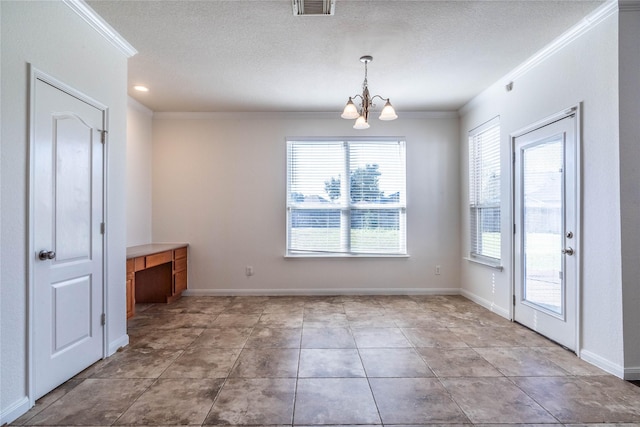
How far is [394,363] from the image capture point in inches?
105

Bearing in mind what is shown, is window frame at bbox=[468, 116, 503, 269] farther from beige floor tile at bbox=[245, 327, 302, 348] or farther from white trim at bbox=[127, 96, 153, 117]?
white trim at bbox=[127, 96, 153, 117]

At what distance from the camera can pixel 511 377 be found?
2445 mm

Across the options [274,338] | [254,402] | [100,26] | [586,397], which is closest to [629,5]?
[586,397]

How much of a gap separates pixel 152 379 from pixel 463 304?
3.83 m

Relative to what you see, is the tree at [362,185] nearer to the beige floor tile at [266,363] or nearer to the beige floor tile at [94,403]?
the beige floor tile at [266,363]

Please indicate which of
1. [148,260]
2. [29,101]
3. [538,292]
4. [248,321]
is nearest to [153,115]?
[148,260]

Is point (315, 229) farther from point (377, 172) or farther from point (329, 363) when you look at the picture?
point (329, 363)

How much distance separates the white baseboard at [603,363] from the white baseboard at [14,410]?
407 cm

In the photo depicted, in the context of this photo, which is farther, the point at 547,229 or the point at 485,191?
the point at 485,191

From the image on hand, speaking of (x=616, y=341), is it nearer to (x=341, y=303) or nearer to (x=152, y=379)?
(x=341, y=303)

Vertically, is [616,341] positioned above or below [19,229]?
below

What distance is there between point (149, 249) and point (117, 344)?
4.77ft

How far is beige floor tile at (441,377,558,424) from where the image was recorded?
1.95 metres

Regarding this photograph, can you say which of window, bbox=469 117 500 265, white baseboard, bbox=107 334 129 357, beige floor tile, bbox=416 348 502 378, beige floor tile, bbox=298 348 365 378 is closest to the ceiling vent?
window, bbox=469 117 500 265
